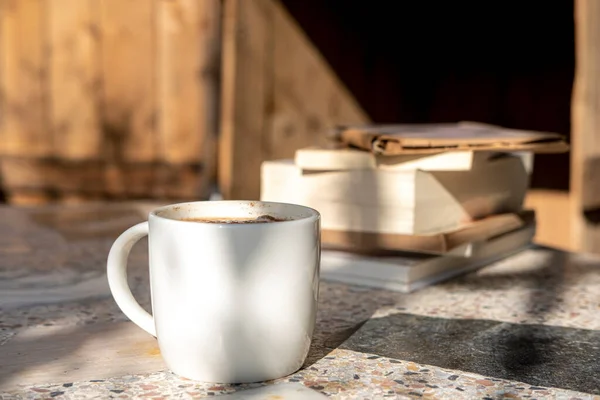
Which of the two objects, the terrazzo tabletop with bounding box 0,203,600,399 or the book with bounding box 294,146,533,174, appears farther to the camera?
the book with bounding box 294,146,533,174

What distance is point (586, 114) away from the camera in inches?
45.2

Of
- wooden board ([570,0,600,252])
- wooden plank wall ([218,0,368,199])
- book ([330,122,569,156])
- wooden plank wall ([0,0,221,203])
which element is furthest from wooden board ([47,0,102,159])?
wooden board ([570,0,600,252])

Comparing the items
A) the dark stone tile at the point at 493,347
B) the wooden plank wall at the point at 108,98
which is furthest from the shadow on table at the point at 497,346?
the wooden plank wall at the point at 108,98

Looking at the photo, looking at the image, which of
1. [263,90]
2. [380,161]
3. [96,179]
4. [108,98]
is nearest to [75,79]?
[108,98]

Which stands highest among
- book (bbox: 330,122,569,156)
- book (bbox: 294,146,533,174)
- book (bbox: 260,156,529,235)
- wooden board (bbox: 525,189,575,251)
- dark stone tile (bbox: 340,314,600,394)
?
book (bbox: 330,122,569,156)

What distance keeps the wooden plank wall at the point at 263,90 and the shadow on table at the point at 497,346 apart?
0.79m

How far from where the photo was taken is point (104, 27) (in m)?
1.44

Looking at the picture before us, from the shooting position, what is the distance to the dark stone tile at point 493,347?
0.46 metres

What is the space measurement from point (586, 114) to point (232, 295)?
36.0 inches

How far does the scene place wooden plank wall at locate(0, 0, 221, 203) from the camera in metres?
1.44

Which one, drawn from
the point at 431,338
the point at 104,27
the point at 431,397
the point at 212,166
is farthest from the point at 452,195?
the point at 104,27

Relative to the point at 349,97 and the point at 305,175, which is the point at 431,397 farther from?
the point at 349,97

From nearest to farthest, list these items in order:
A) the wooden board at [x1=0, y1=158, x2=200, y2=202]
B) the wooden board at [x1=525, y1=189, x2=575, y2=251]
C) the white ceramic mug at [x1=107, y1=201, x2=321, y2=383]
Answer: the white ceramic mug at [x1=107, y1=201, x2=321, y2=383]
the wooden board at [x1=0, y1=158, x2=200, y2=202]
the wooden board at [x1=525, y1=189, x2=575, y2=251]

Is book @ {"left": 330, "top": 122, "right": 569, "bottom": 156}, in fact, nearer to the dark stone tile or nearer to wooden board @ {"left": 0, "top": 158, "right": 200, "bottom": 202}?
the dark stone tile
